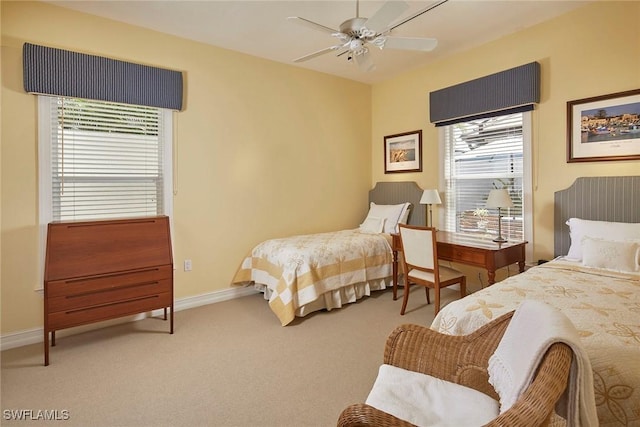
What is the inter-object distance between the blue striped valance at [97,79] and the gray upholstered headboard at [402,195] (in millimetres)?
2871

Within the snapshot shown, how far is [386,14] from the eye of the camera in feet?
7.07

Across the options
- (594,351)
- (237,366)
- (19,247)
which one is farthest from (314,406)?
(19,247)

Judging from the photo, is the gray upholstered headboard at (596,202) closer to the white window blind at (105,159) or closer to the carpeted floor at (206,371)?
the carpeted floor at (206,371)

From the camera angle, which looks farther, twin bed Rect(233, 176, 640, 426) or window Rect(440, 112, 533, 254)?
window Rect(440, 112, 533, 254)

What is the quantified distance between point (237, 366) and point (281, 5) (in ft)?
9.63

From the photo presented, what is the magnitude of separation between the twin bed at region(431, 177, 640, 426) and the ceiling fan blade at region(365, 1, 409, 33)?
179cm

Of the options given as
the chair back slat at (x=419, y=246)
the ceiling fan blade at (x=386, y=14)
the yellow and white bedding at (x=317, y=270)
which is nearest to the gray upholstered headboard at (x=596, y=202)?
the chair back slat at (x=419, y=246)

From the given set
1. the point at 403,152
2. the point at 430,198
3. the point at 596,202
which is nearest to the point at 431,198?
the point at 430,198

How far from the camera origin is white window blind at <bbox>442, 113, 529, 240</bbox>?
11.6ft

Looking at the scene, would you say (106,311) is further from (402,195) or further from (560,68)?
(560,68)

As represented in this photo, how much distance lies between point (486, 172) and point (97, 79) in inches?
158

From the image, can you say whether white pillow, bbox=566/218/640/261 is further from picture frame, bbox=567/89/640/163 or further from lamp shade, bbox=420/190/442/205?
lamp shade, bbox=420/190/442/205

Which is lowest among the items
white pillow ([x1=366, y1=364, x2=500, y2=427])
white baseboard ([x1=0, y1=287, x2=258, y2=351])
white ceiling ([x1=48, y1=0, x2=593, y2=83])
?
white baseboard ([x1=0, y1=287, x2=258, y2=351])

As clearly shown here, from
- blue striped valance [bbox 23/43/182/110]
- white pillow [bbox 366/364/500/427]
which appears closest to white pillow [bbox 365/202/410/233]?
blue striped valance [bbox 23/43/182/110]
